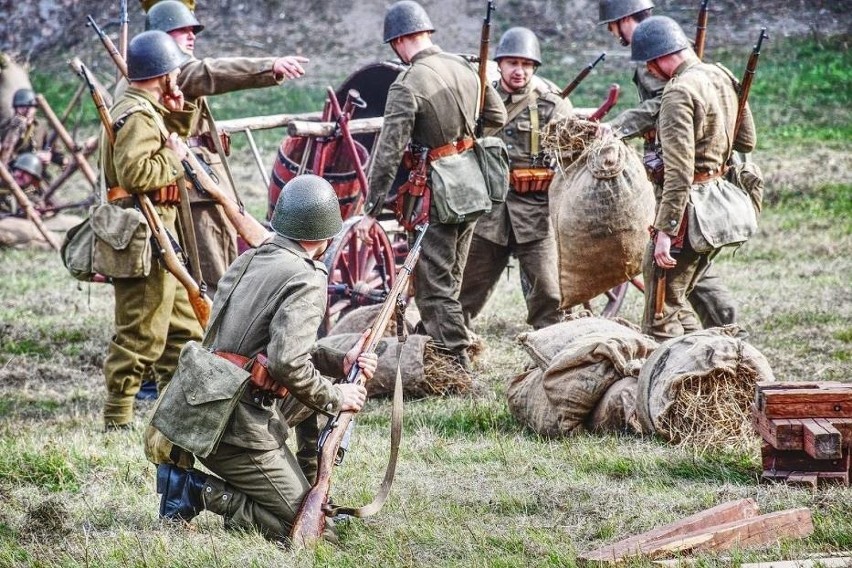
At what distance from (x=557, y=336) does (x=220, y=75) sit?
241 cm

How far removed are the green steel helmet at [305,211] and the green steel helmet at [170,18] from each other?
281cm

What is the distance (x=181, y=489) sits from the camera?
454 cm

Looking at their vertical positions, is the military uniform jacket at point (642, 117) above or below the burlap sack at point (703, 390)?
above

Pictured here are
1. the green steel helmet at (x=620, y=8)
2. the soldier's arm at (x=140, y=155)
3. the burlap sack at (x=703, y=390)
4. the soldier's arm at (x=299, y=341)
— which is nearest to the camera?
the soldier's arm at (x=299, y=341)

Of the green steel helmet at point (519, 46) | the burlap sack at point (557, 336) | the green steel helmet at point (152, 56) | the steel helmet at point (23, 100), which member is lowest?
the steel helmet at point (23, 100)

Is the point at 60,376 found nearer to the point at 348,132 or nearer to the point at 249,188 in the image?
the point at 348,132

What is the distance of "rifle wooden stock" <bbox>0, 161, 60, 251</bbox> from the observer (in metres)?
12.1

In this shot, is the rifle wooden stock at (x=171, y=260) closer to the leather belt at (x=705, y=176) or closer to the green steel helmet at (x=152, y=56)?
the green steel helmet at (x=152, y=56)

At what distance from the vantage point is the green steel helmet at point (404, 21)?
271 inches

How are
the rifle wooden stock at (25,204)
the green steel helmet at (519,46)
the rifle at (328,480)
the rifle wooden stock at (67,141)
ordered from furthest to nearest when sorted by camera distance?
the rifle wooden stock at (67,141) → the rifle wooden stock at (25,204) → the green steel helmet at (519,46) → the rifle at (328,480)

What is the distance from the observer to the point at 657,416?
5508mm

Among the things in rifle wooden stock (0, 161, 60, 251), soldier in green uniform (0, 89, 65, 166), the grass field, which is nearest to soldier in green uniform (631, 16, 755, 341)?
the grass field

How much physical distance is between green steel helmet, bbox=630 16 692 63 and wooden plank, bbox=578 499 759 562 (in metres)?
2.98

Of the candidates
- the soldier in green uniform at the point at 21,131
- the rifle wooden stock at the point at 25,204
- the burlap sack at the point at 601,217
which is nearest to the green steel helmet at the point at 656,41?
the burlap sack at the point at 601,217
